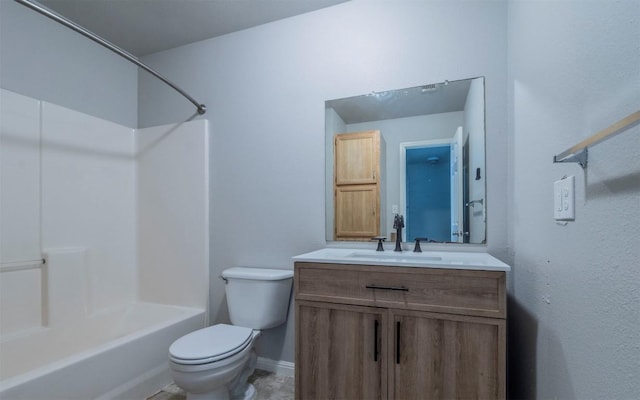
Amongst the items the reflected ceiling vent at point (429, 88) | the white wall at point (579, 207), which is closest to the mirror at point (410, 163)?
the reflected ceiling vent at point (429, 88)

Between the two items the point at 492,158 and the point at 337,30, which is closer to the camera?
the point at 492,158

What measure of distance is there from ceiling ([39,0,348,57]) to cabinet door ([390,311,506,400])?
1.94 m

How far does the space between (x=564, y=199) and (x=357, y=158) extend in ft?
3.70

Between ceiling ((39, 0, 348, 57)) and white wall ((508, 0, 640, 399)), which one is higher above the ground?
ceiling ((39, 0, 348, 57))

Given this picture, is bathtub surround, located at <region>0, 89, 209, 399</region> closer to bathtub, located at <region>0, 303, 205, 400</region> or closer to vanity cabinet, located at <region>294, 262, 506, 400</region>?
bathtub, located at <region>0, 303, 205, 400</region>

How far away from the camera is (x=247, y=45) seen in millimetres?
2156

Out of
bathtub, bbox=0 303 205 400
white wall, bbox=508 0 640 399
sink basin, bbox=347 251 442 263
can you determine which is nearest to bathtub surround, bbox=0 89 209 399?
bathtub, bbox=0 303 205 400

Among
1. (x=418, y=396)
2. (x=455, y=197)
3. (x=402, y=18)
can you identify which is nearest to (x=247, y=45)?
(x=402, y=18)

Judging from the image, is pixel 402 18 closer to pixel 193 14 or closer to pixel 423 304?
pixel 193 14

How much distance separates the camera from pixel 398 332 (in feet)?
4.17

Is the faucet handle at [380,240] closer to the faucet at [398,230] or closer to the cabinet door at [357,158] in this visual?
the faucet at [398,230]

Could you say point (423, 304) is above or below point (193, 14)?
below

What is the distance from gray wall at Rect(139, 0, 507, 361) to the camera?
5.28 ft

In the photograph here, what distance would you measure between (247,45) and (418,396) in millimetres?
2369
